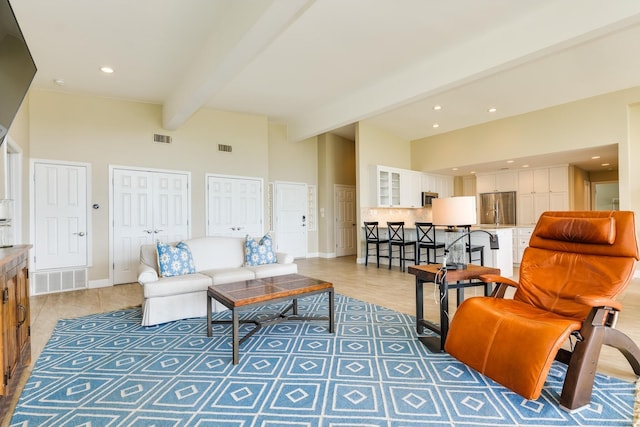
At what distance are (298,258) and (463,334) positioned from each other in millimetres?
6018

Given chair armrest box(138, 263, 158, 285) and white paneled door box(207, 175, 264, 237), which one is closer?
chair armrest box(138, 263, 158, 285)

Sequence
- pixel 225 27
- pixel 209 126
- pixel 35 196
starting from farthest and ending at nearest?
pixel 209 126, pixel 35 196, pixel 225 27

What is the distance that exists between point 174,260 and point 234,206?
2883 mm

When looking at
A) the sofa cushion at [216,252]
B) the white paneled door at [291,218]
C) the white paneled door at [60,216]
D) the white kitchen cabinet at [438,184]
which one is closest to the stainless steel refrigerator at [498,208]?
the white kitchen cabinet at [438,184]

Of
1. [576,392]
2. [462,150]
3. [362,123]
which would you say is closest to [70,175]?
[362,123]

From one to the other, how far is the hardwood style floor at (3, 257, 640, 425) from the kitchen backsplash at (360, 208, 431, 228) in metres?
1.62

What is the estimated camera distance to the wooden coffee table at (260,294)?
2.59m

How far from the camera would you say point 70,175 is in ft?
16.6

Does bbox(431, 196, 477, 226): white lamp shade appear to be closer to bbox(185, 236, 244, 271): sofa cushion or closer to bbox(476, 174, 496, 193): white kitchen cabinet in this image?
bbox(185, 236, 244, 271): sofa cushion

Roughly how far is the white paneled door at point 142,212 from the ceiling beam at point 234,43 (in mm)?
1623

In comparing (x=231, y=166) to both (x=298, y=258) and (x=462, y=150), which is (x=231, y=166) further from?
(x=462, y=150)

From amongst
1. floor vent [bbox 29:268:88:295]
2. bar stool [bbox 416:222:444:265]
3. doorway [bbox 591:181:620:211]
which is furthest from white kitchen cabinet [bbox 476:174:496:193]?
floor vent [bbox 29:268:88:295]

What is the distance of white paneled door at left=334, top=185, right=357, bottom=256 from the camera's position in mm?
8680

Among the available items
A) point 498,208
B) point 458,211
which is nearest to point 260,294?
point 458,211
